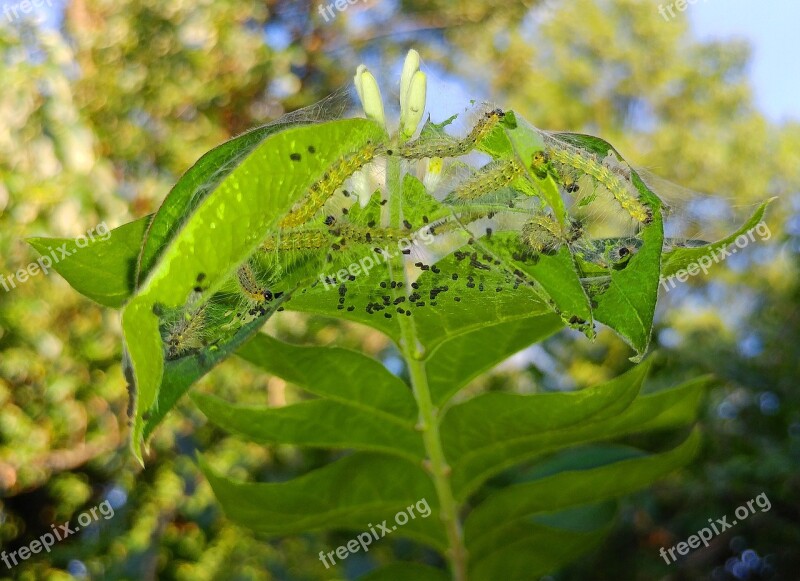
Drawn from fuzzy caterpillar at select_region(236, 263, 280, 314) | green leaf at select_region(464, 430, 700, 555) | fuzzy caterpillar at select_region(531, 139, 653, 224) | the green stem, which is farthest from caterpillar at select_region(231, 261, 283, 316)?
green leaf at select_region(464, 430, 700, 555)

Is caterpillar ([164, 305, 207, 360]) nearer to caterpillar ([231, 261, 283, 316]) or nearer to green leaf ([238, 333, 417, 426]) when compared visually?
caterpillar ([231, 261, 283, 316])

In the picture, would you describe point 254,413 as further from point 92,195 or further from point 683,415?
point 92,195

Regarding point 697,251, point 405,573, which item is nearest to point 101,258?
point 697,251

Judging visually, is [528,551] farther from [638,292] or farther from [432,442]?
[638,292]

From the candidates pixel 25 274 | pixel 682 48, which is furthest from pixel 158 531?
pixel 682 48

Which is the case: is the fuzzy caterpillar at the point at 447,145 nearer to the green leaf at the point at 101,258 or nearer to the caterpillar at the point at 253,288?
the caterpillar at the point at 253,288

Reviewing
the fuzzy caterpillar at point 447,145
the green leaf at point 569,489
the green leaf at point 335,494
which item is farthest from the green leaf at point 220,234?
the green leaf at point 569,489
